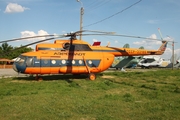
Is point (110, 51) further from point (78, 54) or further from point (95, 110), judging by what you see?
point (95, 110)

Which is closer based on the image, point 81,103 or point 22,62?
point 81,103

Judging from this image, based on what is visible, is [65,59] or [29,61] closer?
[29,61]

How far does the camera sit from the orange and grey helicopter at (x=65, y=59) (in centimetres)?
1642

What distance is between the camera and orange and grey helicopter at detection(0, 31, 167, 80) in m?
16.4

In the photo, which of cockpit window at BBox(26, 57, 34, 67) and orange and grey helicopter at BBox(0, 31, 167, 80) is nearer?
cockpit window at BBox(26, 57, 34, 67)

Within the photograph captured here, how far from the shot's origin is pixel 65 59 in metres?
17.2

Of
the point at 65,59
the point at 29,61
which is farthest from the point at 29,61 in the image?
the point at 65,59

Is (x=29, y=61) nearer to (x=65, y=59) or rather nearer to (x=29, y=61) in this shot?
(x=29, y=61)

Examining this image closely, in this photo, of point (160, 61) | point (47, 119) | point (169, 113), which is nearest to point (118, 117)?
point (169, 113)

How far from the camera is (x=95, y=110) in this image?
7039mm

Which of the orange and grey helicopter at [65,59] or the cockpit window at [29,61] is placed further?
the orange and grey helicopter at [65,59]

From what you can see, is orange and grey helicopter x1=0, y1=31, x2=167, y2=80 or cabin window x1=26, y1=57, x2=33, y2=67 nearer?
cabin window x1=26, y1=57, x2=33, y2=67

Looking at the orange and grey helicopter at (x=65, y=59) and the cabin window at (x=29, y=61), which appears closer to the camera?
the cabin window at (x=29, y=61)

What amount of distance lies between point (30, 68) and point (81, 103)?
31.1 ft
